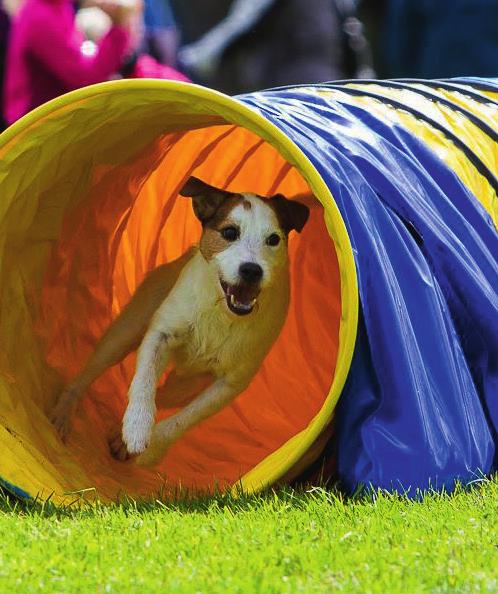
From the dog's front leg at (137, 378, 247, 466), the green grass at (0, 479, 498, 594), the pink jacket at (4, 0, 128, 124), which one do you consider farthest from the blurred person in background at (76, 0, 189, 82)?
the green grass at (0, 479, 498, 594)

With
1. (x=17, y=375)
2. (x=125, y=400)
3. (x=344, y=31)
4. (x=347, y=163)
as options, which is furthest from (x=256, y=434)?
(x=344, y=31)

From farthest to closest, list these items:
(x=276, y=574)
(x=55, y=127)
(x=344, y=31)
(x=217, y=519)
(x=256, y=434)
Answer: (x=344, y=31) < (x=256, y=434) < (x=55, y=127) < (x=217, y=519) < (x=276, y=574)

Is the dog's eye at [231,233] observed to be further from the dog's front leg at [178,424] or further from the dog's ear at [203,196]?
the dog's front leg at [178,424]

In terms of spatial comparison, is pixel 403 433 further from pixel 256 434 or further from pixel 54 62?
pixel 54 62

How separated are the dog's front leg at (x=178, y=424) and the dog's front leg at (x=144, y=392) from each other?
4.8 inches

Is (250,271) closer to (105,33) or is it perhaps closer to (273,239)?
(273,239)

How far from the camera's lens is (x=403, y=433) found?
4.87 m

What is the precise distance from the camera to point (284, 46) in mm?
11516

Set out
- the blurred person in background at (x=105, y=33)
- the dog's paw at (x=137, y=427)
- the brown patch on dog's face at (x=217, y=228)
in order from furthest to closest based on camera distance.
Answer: the blurred person in background at (x=105, y=33) → the brown patch on dog's face at (x=217, y=228) → the dog's paw at (x=137, y=427)

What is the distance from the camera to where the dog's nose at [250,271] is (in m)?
5.42

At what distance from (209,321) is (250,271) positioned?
38 cm

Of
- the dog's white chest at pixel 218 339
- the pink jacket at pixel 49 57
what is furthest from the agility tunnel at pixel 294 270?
the pink jacket at pixel 49 57

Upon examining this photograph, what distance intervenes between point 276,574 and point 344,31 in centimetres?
784

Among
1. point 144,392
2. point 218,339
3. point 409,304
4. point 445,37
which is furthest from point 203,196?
point 445,37
